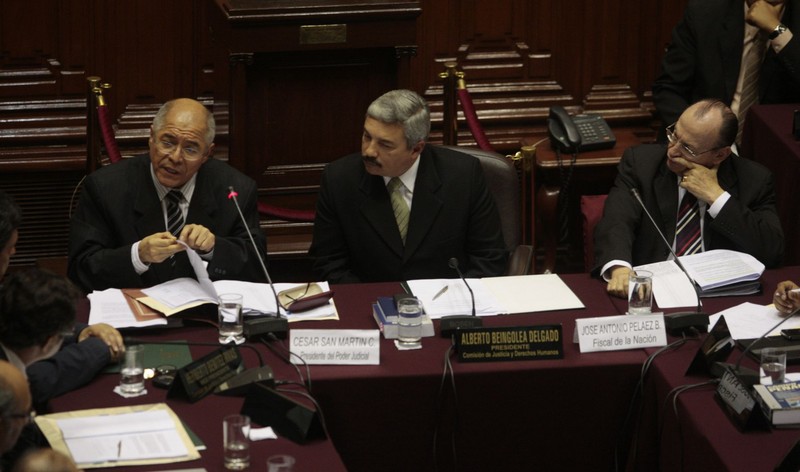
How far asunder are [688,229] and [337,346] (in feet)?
5.15

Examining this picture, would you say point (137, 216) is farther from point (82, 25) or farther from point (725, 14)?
point (725, 14)

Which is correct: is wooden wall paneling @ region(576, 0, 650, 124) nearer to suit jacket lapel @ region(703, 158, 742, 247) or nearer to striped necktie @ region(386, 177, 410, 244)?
suit jacket lapel @ region(703, 158, 742, 247)

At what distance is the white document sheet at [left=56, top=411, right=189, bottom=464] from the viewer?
3031 mm

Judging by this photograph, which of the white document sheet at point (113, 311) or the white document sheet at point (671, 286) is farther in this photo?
the white document sheet at point (671, 286)

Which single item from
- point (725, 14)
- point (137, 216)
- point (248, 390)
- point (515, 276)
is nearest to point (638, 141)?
point (725, 14)

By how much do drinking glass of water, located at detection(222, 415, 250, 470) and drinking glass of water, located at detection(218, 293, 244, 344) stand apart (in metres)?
0.76

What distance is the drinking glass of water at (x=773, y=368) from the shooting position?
3.45 meters

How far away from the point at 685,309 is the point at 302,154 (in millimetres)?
2249

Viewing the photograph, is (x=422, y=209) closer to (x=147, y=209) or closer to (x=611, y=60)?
(x=147, y=209)

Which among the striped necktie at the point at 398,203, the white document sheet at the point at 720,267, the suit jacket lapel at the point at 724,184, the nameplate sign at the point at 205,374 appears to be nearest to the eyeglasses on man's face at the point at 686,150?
the suit jacket lapel at the point at 724,184

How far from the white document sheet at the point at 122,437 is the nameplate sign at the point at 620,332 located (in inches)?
48.4

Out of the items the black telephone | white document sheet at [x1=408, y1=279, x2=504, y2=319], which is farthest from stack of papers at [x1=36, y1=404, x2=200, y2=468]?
the black telephone

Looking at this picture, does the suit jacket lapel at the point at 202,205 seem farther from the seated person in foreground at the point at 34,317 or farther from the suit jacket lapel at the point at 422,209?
the seated person in foreground at the point at 34,317

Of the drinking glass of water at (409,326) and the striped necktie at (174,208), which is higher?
the striped necktie at (174,208)
